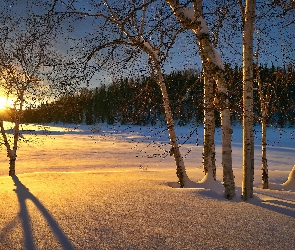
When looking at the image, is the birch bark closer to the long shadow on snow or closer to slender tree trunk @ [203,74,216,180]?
slender tree trunk @ [203,74,216,180]

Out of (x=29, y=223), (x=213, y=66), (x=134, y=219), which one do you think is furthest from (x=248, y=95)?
(x=29, y=223)

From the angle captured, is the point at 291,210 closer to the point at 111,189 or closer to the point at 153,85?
the point at 111,189

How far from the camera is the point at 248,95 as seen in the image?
16.3ft

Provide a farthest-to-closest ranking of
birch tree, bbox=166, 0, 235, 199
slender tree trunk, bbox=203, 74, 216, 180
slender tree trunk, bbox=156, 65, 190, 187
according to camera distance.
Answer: slender tree trunk, bbox=203, 74, 216, 180, slender tree trunk, bbox=156, 65, 190, 187, birch tree, bbox=166, 0, 235, 199

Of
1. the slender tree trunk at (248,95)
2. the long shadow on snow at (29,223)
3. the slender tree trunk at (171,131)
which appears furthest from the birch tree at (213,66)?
the long shadow on snow at (29,223)

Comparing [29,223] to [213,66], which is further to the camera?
[213,66]

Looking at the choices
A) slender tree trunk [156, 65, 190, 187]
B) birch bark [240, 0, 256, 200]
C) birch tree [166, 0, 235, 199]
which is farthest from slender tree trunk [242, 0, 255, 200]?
slender tree trunk [156, 65, 190, 187]

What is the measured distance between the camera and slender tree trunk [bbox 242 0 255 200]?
4.96 metres

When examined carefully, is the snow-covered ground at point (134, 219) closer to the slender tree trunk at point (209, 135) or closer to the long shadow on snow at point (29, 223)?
the long shadow on snow at point (29, 223)

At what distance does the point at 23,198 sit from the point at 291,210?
12.8ft

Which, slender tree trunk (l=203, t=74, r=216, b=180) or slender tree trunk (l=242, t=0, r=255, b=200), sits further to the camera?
slender tree trunk (l=203, t=74, r=216, b=180)

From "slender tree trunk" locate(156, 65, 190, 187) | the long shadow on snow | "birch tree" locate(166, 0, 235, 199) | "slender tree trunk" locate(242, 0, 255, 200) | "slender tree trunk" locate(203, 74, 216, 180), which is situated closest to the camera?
the long shadow on snow

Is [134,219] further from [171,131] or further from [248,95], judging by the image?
[171,131]

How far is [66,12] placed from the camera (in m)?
5.18
